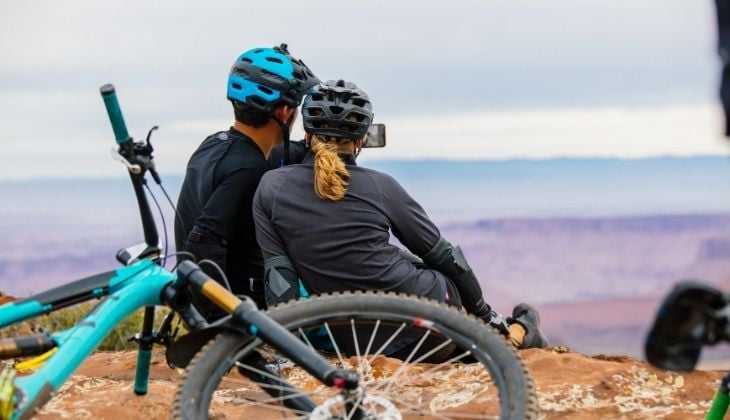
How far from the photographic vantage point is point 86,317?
4.66 meters

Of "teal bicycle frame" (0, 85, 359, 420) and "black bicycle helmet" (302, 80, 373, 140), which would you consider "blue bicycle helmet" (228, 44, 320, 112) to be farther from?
"teal bicycle frame" (0, 85, 359, 420)

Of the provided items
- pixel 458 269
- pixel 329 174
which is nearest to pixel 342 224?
pixel 329 174

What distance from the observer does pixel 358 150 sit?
6.54 m

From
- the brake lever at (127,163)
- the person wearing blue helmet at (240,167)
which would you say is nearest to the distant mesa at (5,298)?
the person wearing blue helmet at (240,167)

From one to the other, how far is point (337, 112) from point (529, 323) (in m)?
1.93

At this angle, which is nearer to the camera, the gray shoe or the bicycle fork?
the bicycle fork

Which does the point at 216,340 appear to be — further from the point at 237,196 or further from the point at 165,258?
the point at 237,196

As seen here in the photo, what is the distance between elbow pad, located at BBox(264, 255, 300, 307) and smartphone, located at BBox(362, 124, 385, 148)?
2.98ft

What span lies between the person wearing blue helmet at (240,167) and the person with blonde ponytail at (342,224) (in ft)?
1.42

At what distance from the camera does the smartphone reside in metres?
6.85

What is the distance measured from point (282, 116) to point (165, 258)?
8.25ft

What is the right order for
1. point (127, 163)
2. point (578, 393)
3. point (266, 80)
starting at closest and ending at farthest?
1. point (127, 163)
2. point (578, 393)
3. point (266, 80)

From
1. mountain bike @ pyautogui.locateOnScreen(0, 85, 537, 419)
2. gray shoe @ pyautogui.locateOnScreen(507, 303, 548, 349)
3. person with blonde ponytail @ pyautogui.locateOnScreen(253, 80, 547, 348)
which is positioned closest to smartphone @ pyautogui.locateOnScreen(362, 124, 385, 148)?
person with blonde ponytail @ pyautogui.locateOnScreen(253, 80, 547, 348)

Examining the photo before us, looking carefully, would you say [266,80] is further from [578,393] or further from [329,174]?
[578,393]
